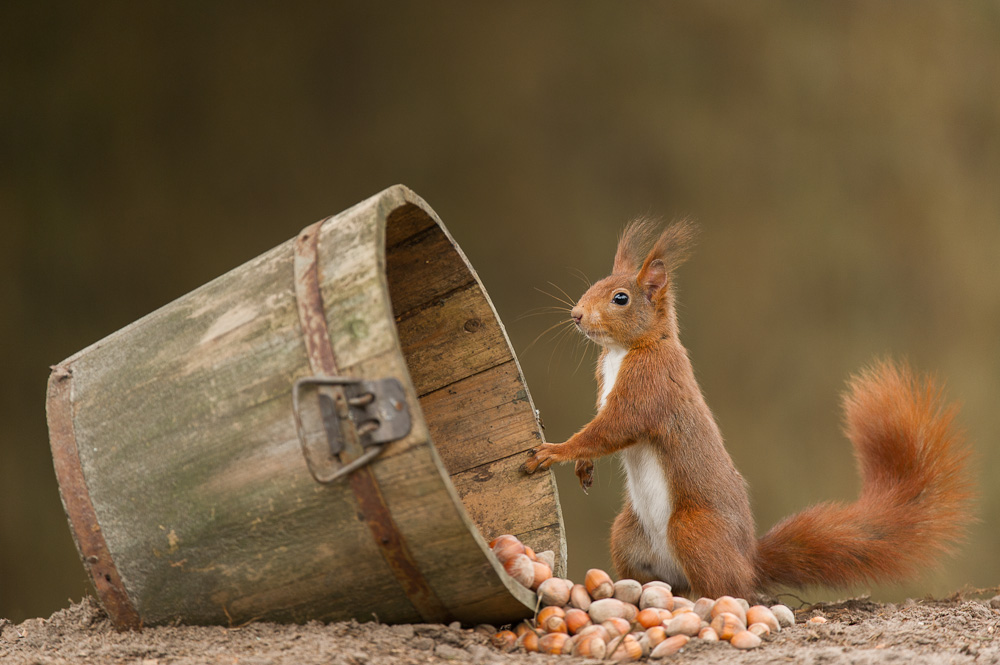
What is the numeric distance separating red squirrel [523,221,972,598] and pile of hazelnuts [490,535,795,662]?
14 cm

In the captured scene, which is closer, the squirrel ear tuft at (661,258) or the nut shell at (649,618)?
the nut shell at (649,618)

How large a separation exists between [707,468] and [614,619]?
1.44ft

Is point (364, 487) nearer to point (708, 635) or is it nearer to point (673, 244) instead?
point (708, 635)

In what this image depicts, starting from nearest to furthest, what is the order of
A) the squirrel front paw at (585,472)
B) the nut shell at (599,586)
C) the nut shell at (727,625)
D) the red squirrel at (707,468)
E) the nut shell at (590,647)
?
the nut shell at (590,647) → the nut shell at (727,625) → the nut shell at (599,586) → the red squirrel at (707,468) → the squirrel front paw at (585,472)

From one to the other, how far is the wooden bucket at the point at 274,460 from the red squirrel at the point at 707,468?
0.48m

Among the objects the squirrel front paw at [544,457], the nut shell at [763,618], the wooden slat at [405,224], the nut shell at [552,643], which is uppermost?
the wooden slat at [405,224]

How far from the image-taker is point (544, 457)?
1906mm

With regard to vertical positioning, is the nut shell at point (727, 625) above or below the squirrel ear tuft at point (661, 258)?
below

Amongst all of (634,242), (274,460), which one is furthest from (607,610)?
(634,242)

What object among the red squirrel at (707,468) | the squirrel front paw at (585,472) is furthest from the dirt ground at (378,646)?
the squirrel front paw at (585,472)

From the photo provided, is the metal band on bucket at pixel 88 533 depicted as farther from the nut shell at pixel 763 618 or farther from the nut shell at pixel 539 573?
the nut shell at pixel 763 618

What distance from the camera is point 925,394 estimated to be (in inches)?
84.7

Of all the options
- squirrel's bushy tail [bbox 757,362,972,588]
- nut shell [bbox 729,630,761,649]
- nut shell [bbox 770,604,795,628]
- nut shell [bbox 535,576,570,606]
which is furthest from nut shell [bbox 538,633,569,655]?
squirrel's bushy tail [bbox 757,362,972,588]

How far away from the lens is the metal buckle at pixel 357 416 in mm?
1329
